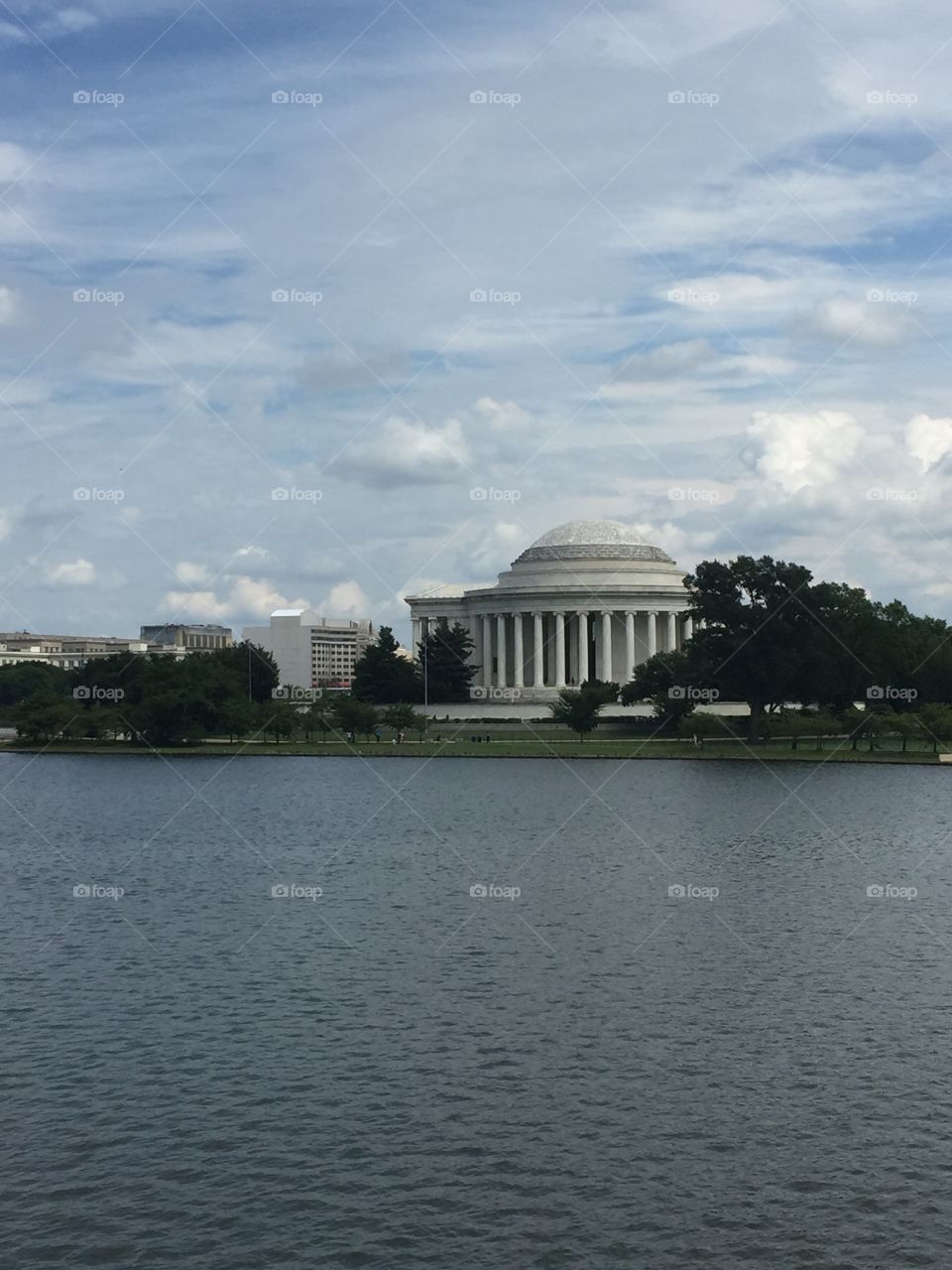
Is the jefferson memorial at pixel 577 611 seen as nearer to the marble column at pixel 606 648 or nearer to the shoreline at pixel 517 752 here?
the marble column at pixel 606 648

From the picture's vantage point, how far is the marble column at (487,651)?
152500mm

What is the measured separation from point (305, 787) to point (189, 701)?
1204 inches

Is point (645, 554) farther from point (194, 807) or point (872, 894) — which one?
point (872, 894)

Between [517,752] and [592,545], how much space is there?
54.4 meters

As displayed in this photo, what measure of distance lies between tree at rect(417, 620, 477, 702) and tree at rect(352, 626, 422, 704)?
142cm

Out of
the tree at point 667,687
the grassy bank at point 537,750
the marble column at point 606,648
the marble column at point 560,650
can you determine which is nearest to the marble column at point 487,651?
the marble column at point 560,650

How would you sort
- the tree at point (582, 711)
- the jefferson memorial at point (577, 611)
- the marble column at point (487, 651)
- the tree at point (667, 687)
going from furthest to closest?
the marble column at point (487, 651), the jefferson memorial at point (577, 611), the tree at point (667, 687), the tree at point (582, 711)

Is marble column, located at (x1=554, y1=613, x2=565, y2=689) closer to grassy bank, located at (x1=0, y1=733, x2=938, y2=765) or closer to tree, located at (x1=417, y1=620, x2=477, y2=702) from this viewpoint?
tree, located at (x1=417, y1=620, x2=477, y2=702)

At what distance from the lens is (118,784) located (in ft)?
253

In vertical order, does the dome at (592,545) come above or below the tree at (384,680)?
above

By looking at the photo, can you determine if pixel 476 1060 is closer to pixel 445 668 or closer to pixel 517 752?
pixel 517 752

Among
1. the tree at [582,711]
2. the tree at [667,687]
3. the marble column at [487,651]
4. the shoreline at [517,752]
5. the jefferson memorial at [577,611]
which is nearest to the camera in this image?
the shoreline at [517,752]

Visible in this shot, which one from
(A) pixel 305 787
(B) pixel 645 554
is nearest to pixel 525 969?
(A) pixel 305 787

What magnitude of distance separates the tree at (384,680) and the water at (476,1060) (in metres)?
86.3
